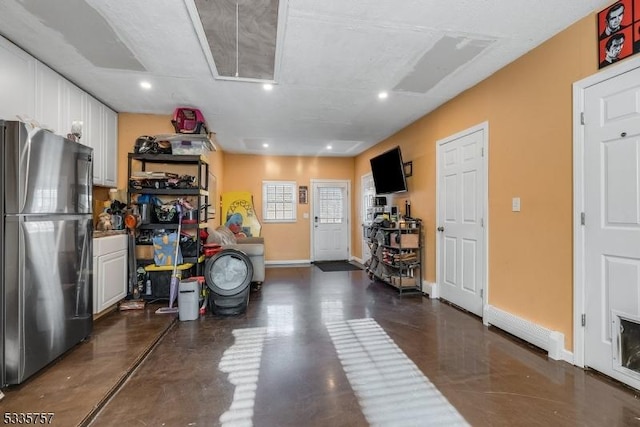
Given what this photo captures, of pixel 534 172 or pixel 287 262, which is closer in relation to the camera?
pixel 534 172

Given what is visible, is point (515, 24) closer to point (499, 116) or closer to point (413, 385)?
point (499, 116)

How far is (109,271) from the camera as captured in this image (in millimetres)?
3262

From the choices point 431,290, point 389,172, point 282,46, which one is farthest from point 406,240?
point 282,46

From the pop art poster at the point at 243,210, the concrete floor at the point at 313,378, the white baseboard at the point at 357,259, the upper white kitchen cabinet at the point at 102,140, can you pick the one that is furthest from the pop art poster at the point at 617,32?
the pop art poster at the point at 243,210

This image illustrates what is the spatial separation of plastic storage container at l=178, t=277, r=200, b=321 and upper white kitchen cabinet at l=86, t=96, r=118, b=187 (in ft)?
5.71

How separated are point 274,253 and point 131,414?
545 cm

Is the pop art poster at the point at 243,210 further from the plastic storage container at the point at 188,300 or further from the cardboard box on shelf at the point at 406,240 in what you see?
the cardboard box on shelf at the point at 406,240

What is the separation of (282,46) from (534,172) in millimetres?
2426

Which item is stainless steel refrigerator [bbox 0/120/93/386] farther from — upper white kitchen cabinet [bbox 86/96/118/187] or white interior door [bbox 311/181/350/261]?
white interior door [bbox 311/181/350/261]

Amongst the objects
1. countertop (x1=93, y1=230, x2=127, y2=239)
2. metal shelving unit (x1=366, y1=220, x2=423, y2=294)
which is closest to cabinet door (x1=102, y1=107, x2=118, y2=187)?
countertop (x1=93, y1=230, x2=127, y2=239)

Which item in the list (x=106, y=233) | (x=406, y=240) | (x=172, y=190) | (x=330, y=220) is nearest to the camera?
(x=106, y=233)

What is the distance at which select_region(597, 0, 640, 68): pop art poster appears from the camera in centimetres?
192

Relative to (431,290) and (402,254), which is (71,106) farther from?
(431,290)

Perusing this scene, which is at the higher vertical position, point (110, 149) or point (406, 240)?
point (110, 149)
